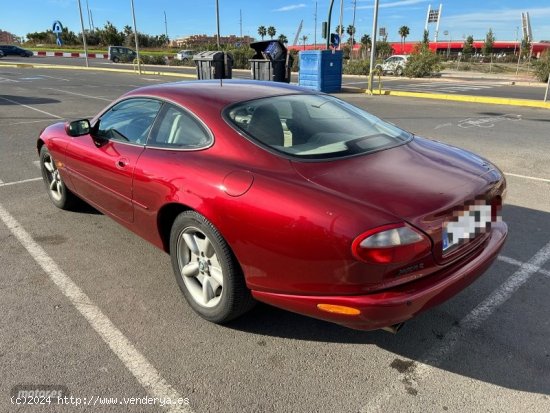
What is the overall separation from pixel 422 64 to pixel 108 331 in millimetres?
30658

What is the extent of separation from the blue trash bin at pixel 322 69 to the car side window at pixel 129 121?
15554 millimetres

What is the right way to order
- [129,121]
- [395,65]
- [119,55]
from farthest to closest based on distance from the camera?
A: [119,55] < [395,65] < [129,121]

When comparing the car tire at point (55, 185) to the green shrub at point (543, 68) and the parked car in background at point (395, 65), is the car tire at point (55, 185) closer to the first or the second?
the green shrub at point (543, 68)

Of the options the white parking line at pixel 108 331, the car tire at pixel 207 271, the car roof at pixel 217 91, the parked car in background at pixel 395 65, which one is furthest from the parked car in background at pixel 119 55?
the car tire at pixel 207 271

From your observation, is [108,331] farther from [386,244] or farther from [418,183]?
[418,183]

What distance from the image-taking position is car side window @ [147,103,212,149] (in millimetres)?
2938

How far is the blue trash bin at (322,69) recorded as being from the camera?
18516 millimetres

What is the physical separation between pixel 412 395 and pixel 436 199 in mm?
1028

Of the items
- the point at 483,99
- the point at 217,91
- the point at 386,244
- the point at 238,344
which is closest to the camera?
the point at 386,244

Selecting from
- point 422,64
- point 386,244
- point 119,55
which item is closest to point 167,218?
point 386,244

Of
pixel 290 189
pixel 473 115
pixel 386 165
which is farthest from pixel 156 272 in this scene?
pixel 473 115

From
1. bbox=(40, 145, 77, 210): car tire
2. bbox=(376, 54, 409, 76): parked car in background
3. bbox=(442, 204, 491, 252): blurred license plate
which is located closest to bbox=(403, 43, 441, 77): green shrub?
bbox=(376, 54, 409, 76): parked car in background

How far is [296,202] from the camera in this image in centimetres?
227

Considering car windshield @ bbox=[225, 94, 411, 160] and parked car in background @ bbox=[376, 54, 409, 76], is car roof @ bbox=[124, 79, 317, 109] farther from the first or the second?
parked car in background @ bbox=[376, 54, 409, 76]
